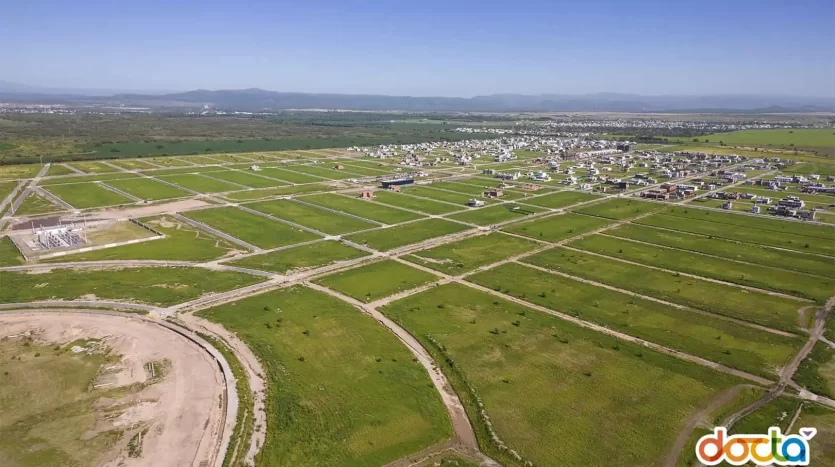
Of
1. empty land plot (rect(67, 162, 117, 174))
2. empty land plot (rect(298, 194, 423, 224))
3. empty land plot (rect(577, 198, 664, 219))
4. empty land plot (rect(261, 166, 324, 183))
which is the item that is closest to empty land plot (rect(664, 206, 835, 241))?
empty land plot (rect(577, 198, 664, 219))

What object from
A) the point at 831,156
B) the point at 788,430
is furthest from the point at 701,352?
the point at 831,156

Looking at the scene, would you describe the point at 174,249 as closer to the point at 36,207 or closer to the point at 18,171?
the point at 36,207

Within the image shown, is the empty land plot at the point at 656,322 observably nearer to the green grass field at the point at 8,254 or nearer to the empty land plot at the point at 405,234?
the empty land plot at the point at 405,234

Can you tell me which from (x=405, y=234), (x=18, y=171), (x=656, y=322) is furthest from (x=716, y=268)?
(x=18, y=171)

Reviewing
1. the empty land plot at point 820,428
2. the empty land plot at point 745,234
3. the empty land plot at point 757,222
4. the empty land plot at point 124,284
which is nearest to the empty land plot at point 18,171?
the empty land plot at point 124,284

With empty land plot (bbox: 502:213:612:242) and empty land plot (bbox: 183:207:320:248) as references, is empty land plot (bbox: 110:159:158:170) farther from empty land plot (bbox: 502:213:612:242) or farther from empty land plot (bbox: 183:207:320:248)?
empty land plot (bbox: 502:213:612:242)

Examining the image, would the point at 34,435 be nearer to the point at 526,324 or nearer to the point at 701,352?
the point at 526,324
